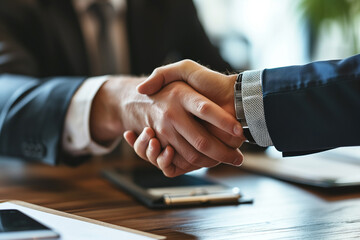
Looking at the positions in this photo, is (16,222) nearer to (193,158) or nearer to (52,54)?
(193,158)

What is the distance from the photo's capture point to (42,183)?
31.8 inches

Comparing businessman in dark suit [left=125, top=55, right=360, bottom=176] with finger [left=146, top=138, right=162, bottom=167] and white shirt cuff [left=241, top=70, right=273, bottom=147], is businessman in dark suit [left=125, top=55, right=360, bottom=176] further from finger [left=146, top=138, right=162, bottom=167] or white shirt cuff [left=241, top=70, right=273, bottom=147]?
finger [left=146, top=138, right=162, bottom=167]

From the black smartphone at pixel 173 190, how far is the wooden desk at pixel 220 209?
2cm

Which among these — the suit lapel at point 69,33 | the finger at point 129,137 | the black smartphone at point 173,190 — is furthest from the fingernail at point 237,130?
the suit lapel at point 69,33

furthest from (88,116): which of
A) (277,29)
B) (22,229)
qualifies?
(277,29)

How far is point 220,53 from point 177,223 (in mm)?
1310

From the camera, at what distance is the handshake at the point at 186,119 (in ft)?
2.16

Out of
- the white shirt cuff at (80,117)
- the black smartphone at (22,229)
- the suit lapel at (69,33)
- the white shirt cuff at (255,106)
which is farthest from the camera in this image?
the suit lapel at (69,33)

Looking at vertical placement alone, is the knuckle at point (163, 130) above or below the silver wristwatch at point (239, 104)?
below

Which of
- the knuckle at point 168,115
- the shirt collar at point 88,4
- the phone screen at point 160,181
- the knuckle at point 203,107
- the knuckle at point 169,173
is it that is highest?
the shirt collar at point 88,4

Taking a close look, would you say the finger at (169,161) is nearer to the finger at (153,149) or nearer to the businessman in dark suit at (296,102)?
the finger at (153,149)

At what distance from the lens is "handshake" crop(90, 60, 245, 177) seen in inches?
26.0

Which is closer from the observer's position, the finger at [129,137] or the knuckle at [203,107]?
the knuckle at [203,107]

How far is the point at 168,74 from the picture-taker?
2.31 ft
